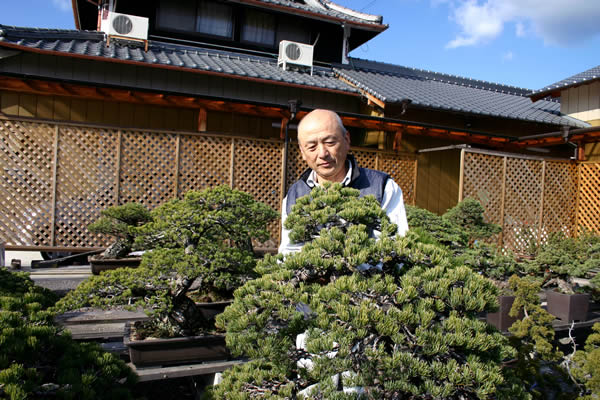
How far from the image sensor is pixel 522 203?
764 cm

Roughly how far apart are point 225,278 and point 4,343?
52.2 inches

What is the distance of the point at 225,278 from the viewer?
243cm

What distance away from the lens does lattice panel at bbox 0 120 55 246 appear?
5.45m

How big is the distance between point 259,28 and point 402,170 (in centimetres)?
478

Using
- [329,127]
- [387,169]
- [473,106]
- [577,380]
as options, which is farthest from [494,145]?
[329,127]

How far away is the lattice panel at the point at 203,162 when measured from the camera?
6273 millimetres

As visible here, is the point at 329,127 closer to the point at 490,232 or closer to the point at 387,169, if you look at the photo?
the point at 490,232

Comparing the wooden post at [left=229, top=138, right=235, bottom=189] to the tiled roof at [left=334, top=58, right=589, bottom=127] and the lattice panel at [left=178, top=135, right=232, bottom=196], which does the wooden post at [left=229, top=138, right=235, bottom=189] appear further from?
the tiled roof at [left=334, top=58, right=589, bottom=127]

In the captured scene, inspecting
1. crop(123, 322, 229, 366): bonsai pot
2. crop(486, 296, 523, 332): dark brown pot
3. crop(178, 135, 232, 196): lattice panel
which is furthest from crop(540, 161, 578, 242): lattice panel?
crop(123, 322, 229, 366): bonsai pot

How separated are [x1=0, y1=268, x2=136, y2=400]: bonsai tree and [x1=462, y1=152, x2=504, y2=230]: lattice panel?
6904 millimetres

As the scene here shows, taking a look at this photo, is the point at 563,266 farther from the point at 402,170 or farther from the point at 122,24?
the point at 122,24

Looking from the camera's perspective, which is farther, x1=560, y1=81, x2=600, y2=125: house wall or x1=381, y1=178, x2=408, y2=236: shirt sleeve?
x1=560, y1=81, x2=600, y2=125: house wall

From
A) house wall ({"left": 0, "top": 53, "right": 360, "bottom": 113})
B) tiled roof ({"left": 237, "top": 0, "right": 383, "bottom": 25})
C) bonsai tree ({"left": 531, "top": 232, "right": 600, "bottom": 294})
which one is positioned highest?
tiled roof ({"left": 237, "top": 0, "right": 383, "bottom": 25})

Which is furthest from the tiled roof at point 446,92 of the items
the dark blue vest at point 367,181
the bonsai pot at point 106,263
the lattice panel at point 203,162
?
the dark blue vest at point 367,181
